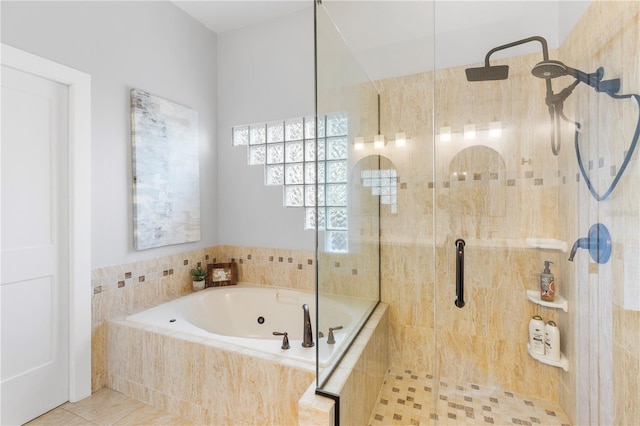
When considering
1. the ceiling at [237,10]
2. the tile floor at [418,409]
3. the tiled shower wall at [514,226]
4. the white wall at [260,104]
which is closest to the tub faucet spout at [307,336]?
the tile floor at [418,409]

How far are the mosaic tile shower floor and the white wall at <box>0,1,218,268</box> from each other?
2.01 meters

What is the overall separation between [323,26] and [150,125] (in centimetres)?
162

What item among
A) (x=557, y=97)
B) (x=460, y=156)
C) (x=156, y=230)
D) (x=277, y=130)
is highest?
(x=277, y=130)

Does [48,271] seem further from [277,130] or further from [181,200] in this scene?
[277,130]

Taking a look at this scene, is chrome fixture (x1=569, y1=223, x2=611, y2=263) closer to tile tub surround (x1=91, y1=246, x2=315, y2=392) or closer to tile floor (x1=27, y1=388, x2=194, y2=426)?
tile tub surround (x1=91, y1=246, x2=315, y2=392)

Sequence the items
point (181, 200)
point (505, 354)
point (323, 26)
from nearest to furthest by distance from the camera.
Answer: point (323, 26) → point (505, 354) → point (181, 200)

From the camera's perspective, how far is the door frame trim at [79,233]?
6.14 ft

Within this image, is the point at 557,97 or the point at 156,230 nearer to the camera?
the point at 557,97

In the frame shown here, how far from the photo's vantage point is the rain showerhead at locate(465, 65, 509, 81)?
1.59m

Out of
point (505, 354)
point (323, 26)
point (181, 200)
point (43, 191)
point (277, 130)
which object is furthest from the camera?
point (277, 130)

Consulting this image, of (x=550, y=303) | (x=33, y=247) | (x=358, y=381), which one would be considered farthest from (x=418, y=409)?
(x=33, y=247)

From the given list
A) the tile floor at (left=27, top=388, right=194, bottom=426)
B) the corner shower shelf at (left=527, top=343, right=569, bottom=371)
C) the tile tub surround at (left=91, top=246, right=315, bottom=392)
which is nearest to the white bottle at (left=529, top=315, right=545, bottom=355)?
the corner shower shelf at (left=527, top=343, right=569, bottom=371)

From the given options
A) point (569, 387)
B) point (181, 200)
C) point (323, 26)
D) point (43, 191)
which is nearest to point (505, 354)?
point (569, 387)

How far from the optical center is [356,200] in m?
1.71
